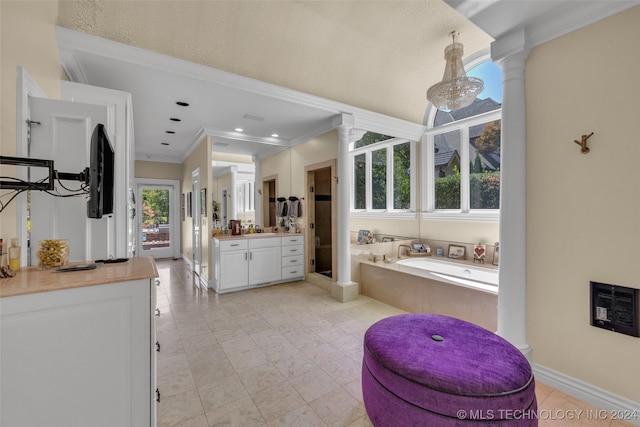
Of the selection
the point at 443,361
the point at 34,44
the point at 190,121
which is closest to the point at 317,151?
the point at 190,121

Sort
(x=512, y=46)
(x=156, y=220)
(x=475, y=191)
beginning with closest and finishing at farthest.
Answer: (x=512, y=46)
(x=475, y=191)
(x=156, y=220)

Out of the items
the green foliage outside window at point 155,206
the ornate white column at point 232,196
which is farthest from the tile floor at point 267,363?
the green foliage outside window at point 155,206

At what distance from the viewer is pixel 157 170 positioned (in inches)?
283

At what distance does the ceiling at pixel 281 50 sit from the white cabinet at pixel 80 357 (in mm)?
2194

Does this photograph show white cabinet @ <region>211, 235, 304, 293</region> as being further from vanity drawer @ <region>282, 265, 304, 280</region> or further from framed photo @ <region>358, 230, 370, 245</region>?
framed photo @ <region>358, 230, 370, 245</region>

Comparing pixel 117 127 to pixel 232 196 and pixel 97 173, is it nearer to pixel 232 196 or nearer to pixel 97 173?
pixel 97 173

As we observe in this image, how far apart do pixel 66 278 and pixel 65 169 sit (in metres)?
1.00

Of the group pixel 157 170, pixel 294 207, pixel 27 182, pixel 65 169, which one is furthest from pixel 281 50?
pixel 157 170

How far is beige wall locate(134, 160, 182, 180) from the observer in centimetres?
701

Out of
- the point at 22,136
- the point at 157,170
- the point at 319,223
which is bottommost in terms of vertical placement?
the point at 319,223

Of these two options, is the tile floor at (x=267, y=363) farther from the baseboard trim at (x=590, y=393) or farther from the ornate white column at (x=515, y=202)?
the ornate white column at (x=515, y=202)

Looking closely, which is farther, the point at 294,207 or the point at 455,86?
the point at 294,207

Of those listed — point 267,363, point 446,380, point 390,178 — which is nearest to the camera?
point 446,380

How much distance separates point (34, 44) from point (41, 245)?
49.9 inches
